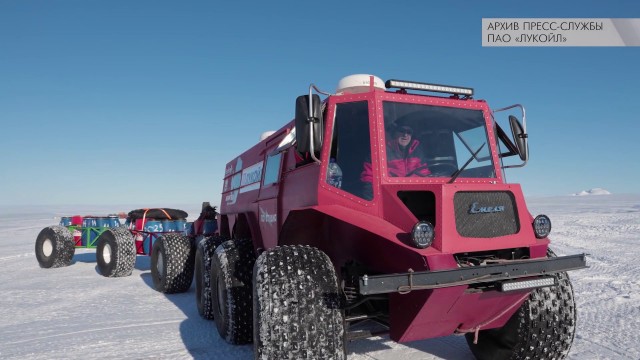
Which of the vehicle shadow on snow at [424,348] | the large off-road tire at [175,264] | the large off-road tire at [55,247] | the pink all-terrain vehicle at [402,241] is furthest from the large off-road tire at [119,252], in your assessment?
the vehicle shadow on snow at [424,348]

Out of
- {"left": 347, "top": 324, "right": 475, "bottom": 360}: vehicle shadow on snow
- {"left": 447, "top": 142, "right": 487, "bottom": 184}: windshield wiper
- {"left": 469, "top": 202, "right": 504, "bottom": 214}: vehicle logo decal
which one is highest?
{"left": 447, "top": 142, "right": 487, "bottom": 184}: windshield wiper

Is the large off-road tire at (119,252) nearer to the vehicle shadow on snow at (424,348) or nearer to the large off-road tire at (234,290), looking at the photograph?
the large off-road tire at (234,290)

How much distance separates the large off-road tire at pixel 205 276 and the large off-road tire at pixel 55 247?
598 centimetres

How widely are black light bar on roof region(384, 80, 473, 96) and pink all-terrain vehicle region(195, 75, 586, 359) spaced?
0.4 inches

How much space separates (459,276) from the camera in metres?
2.91

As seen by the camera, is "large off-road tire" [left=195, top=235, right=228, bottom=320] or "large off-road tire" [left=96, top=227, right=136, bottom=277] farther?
"large off-road tire" [left=96, top=227, right=136, bottom=277]

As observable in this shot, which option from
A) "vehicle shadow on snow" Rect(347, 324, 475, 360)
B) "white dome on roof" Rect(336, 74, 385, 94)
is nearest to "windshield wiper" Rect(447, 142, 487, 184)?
"white dome on roof" Rect(336, 74, 385, 94)

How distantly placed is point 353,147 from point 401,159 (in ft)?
1.29

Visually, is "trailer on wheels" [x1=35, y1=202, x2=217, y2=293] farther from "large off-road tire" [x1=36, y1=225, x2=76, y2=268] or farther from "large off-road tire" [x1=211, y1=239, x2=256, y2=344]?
"large off-road tire" [x1=211, y1=239, x2=256, y2=344]

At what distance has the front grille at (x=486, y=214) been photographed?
3242mm

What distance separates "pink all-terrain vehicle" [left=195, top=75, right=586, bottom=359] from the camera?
10.1 ft

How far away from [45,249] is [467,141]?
34.3ft

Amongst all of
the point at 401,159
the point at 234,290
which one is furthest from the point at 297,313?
the point at 234,290

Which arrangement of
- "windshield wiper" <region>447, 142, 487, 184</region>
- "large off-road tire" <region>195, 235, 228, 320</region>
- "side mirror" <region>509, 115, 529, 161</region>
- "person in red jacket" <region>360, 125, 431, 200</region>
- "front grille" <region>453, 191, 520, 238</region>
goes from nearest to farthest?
"front grille" <region>453, 191, 520, 238</region>
"windshield wiper" <region>447, 142, 487, 184</region>
"person in red jacket" <region>360, 125, 431, 200</region>
"side mirror" <region>509, 115, 529, 161</region>
"large off-road tire" <region>195, 235, 228, 320</region>
